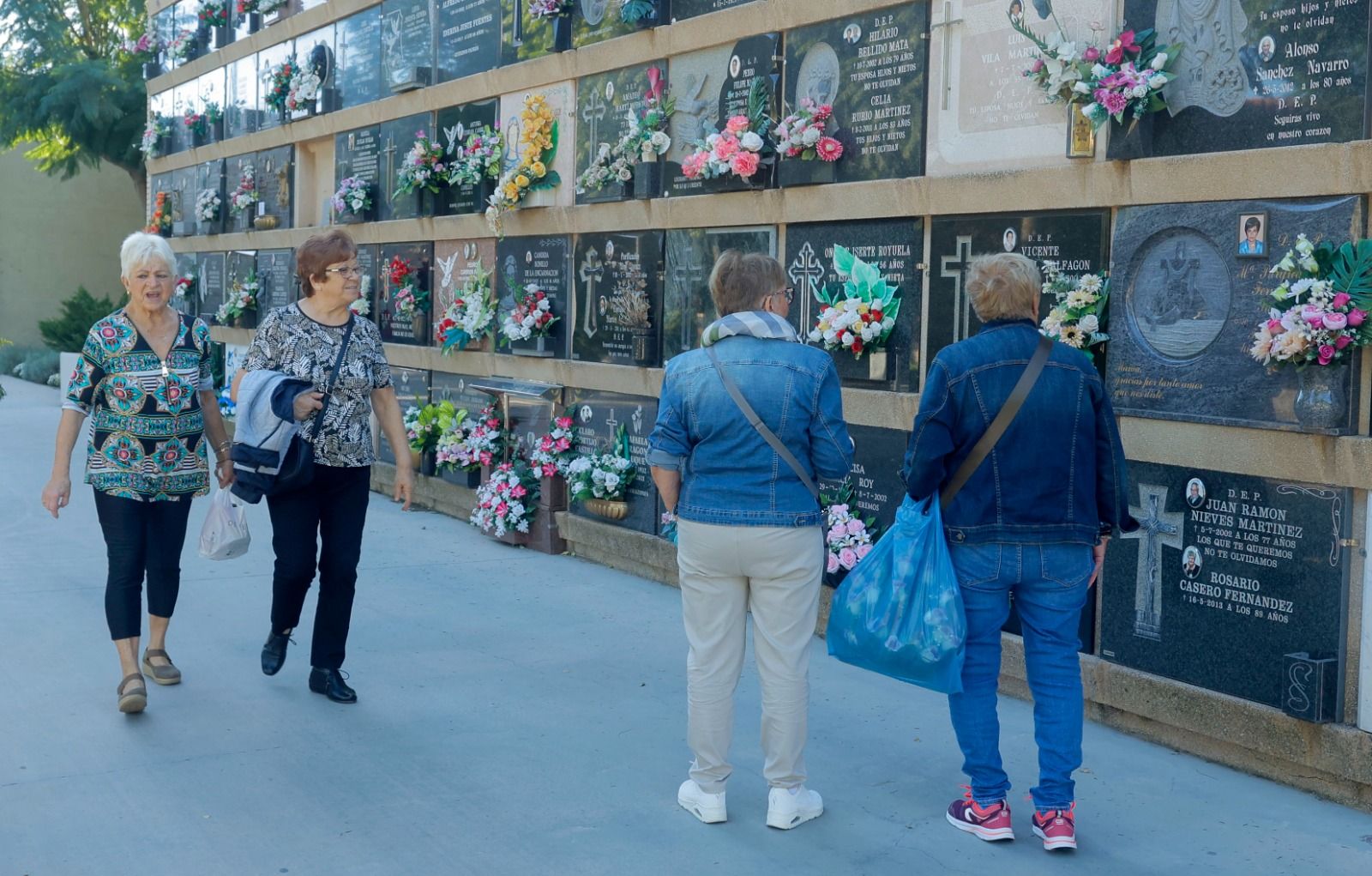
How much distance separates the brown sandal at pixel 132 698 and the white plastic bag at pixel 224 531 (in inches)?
20.7

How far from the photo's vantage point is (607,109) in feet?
26.6

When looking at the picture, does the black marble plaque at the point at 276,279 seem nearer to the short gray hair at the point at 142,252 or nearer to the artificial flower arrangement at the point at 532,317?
the artificial flower arrangement at the point at 532,317

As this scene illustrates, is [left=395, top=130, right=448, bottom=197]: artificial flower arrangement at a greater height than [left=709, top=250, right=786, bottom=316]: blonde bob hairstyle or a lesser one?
greater

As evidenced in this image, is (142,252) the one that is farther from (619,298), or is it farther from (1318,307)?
(1318,307)

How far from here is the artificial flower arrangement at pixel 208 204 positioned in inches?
560

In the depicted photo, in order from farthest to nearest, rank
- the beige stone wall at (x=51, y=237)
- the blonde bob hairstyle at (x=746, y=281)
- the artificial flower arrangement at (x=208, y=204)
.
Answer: the beige stone wall at (x=51, y=237)
the artificial flower arrangement at (x=208, y=204)
the blonde bob hairstyle at (x=746, y=281)

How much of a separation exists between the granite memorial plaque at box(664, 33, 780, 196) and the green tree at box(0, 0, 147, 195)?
15.4m

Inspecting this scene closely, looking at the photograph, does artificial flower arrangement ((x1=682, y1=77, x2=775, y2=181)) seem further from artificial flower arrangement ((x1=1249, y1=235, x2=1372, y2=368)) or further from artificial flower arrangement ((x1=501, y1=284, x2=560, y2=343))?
artificial flower arrangement ((x1=1249, y1=235, x2=1372, y2=368))

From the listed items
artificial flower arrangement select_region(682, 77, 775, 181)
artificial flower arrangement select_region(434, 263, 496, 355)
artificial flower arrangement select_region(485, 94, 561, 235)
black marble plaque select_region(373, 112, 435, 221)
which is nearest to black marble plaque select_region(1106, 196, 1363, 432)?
artificial flower arrangement select_region(682, 77, 775, 181)

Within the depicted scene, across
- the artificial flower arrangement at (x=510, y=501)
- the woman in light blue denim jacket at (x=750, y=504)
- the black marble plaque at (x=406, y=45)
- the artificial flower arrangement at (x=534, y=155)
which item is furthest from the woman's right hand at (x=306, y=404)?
the black marble plaque at (x=406, y=45)

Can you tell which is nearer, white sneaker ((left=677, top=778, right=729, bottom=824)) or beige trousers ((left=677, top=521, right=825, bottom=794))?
beige trousers ((left=677, top=521, right=825, bottom=794))

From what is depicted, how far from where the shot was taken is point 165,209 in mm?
15664

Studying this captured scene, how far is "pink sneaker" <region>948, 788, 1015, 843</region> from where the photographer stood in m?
3.86

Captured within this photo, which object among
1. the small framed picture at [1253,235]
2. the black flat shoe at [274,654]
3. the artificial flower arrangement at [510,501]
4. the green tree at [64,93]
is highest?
the green tree at [64,93]
